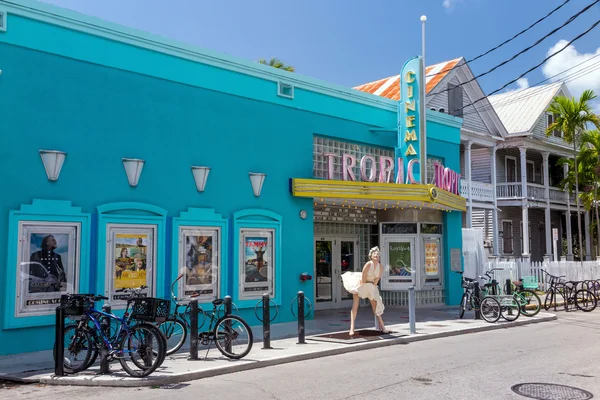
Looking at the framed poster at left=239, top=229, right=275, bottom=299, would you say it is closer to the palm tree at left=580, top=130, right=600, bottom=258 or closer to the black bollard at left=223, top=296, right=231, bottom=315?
the black bollard at left=223, top=296, right=231, bottom=315

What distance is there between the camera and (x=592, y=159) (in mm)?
29656

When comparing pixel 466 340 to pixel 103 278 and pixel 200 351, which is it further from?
pixel 103 278

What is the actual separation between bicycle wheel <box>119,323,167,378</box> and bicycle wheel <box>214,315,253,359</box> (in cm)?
155

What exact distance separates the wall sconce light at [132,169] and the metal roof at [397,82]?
14376mm

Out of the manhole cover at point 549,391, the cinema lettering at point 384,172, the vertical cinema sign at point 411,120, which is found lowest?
the manhole cover at point 549,391

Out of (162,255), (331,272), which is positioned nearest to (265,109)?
(162,255)

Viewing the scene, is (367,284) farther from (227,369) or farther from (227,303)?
(227,369)

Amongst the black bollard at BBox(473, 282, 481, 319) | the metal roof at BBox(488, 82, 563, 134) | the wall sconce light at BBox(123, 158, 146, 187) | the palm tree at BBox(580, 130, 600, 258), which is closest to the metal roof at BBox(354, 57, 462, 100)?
the metal roof at BBox(488, 82, 563, 134)

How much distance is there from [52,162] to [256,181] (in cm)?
467

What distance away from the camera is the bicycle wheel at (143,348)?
8.04 m

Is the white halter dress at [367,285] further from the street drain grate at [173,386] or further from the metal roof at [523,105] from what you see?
the metal roof at [523,105]

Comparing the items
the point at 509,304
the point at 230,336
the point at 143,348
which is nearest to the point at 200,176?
the point at 230,336

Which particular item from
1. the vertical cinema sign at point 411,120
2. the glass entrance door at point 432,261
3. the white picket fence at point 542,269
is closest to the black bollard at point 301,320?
the vertical cinema sign at point 411,120

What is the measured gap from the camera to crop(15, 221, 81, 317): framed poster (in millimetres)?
10117
